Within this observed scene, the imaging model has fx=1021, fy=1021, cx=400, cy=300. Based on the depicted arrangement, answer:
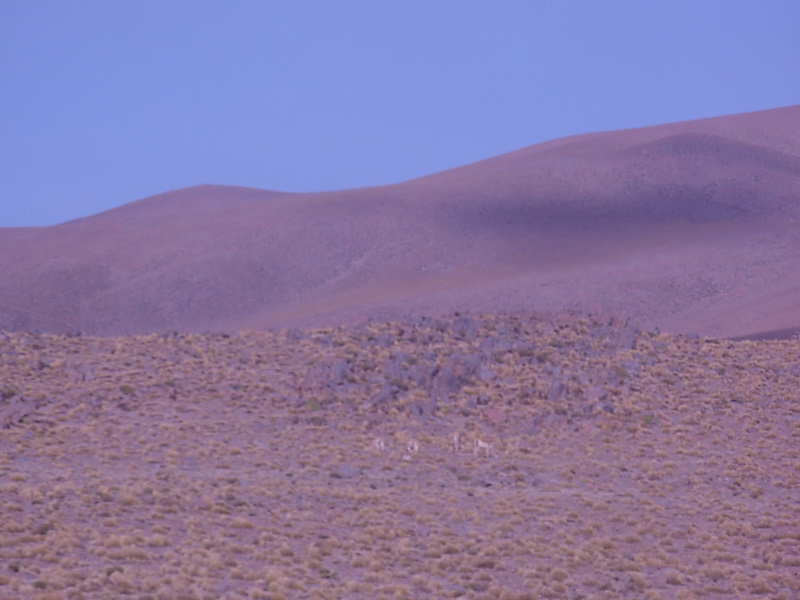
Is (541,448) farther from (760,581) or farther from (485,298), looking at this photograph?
Result: (485,298)

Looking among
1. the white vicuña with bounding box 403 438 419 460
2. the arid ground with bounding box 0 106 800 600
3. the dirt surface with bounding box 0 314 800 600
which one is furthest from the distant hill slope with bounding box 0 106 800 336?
the white vicuña with bounding box 403 438 419 460

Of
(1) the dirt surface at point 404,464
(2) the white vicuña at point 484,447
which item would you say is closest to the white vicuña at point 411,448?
(1) the dirt surface at point 404,464

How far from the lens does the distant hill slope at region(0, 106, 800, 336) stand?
55.1 meters

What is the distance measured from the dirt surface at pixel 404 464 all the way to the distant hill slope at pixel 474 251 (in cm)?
1861

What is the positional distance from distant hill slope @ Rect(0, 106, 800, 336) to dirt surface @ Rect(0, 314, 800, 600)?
1861cm

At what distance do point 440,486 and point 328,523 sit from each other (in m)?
3.85

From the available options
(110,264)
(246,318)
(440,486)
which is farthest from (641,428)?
(110,264)

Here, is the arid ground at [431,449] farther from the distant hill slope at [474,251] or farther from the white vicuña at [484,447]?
the distant hill slope at [474,251]

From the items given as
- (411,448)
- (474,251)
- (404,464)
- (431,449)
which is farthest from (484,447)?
(474,251)

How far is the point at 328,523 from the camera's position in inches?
687

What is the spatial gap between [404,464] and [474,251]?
152ft

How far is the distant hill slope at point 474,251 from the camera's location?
55.1 m

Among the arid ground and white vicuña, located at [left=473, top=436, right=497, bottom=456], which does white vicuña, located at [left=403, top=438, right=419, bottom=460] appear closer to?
the arid ground

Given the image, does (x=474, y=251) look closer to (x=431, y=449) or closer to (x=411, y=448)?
(x=431, y=449)
